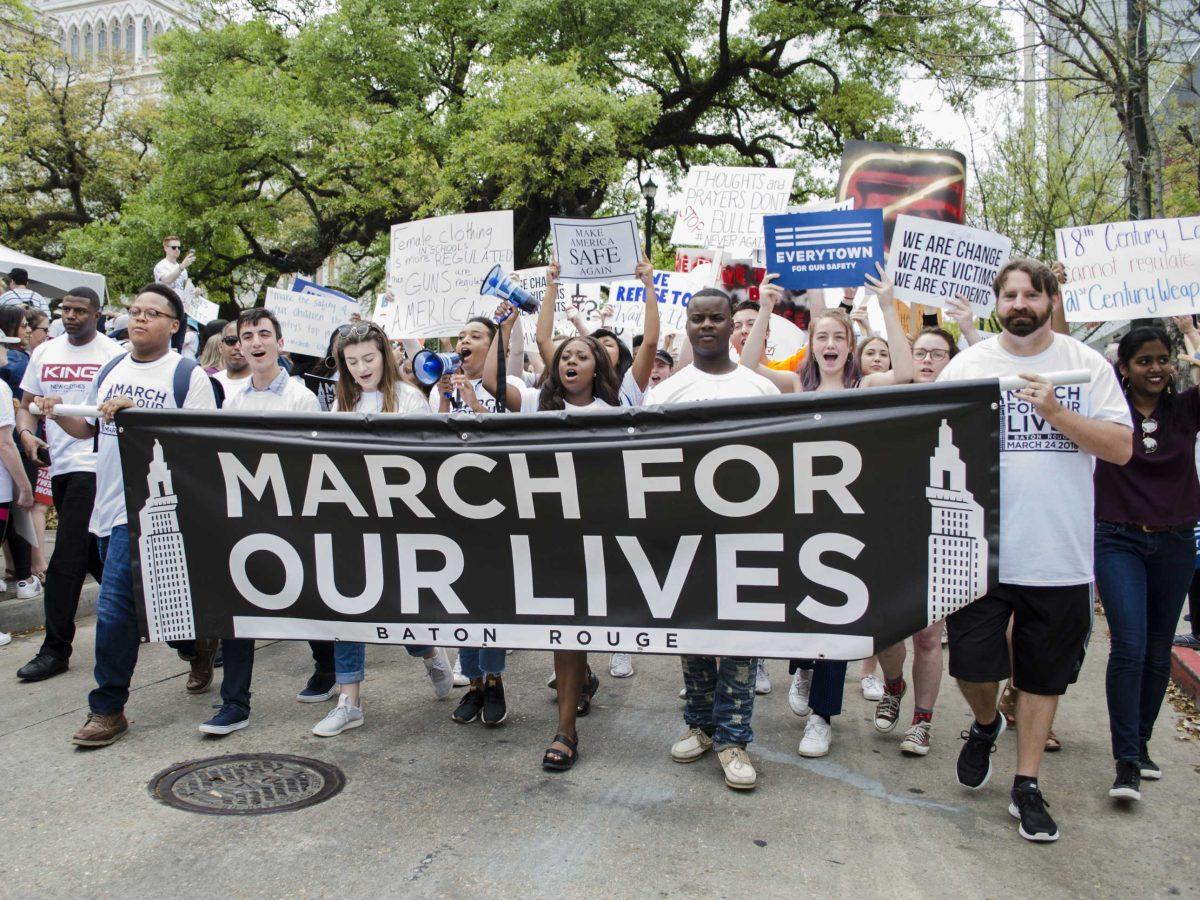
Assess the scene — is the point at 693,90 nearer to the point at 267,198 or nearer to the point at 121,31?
the point at 267,198

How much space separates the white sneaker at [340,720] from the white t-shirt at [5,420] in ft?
9.95

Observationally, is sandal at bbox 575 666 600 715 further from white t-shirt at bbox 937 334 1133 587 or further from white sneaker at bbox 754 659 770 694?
white t-shirt at bbox 937 334 1133 587

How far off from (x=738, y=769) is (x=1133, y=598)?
1.78 m

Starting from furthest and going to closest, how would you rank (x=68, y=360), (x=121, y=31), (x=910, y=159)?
1. (x=121, y=31)
2. (x=910, y=159)
3. (x=68, y=360)

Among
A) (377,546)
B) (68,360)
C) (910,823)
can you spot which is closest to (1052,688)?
(910,823)

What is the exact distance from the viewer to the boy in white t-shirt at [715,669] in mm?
4352

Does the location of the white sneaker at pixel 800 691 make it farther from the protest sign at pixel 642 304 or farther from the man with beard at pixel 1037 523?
the protest sign at pixel 642 304

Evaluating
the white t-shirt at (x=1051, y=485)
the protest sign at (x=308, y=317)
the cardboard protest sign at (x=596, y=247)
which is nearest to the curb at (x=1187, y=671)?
the white t-shirt at (x=1051, y=485)

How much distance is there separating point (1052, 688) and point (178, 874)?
10.6 ft

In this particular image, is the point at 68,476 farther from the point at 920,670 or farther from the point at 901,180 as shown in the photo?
the point at 901,180

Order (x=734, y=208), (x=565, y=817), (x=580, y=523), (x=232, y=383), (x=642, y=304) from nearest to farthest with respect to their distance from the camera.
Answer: (x=565, y=817), (x=580, y=523), (x=232, y=383), (x=642, y=304), (x=734, y=208)

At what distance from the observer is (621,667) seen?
6094 mm

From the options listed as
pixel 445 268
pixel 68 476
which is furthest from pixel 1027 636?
pixel 445 268

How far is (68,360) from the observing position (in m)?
5.88
